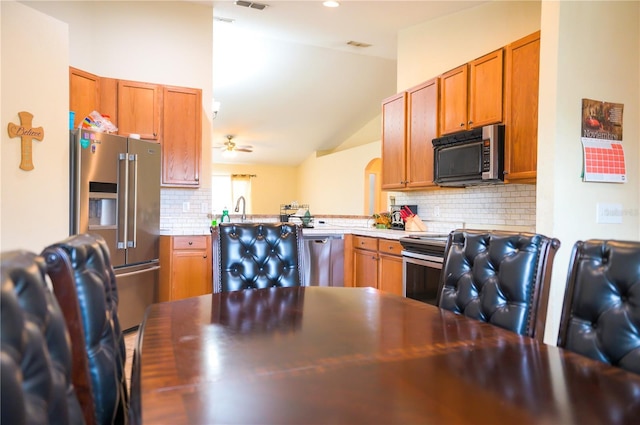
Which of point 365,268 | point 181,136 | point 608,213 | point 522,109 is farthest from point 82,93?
point 608,213

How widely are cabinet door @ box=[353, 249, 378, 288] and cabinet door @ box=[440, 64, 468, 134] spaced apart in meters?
1.35

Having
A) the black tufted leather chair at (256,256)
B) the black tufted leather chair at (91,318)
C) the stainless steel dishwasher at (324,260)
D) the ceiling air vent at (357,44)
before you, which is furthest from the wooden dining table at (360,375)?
the ceiling air vent at (357,44)

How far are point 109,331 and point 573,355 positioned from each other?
109cm

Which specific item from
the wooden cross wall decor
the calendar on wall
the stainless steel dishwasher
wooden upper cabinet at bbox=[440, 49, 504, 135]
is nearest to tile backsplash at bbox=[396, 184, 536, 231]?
wooden upper cabinet at bbox=[440, 49, 504, 135]

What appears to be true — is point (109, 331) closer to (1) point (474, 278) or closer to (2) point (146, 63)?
(1) point (474, 278)

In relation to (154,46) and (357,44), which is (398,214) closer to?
(357,44)

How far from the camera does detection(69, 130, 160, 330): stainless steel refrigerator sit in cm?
320

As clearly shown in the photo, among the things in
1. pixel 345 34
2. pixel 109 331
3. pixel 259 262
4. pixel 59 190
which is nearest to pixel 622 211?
pixel 259 262

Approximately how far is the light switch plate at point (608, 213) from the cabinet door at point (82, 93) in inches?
155

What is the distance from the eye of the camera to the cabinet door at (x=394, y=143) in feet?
13.7

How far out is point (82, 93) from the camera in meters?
3.65

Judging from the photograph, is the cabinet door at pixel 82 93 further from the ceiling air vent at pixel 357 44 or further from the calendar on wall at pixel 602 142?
the calendar on wall at pixel 602 142

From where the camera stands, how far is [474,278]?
4.98 feet

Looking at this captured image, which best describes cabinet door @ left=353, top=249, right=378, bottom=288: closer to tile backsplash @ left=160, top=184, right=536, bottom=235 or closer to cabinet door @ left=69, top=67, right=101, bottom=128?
tile backsplash @ left=160, top=184, right=536, bottom=235
